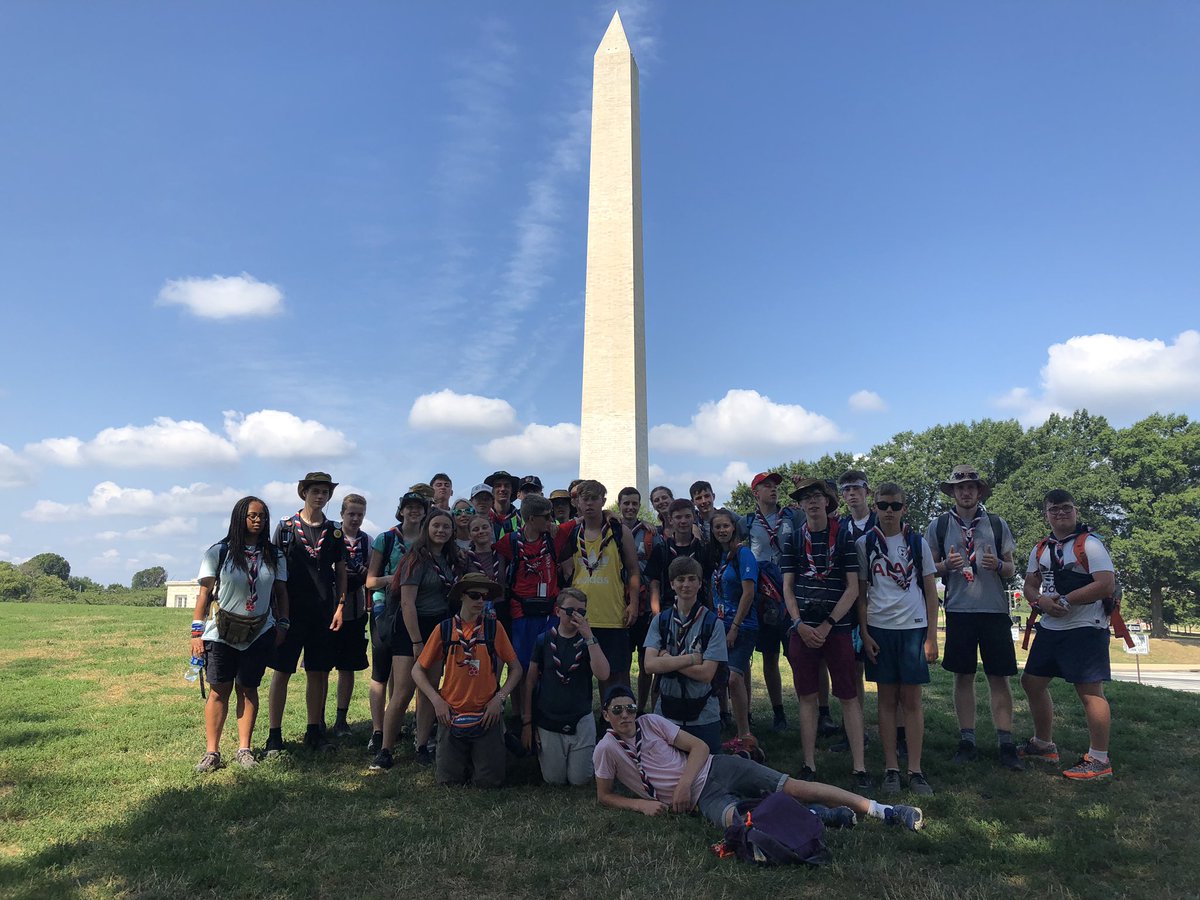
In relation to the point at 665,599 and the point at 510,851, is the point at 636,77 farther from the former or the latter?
the point at 510,851

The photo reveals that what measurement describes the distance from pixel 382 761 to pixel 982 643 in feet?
15.0

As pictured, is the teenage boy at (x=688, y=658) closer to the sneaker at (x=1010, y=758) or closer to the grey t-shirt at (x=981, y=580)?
the grey t-shirt at (x=981, y=580)

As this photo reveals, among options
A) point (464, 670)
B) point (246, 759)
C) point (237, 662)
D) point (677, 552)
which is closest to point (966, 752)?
point (677, 552)

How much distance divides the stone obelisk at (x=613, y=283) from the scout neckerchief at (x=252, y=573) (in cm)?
2084

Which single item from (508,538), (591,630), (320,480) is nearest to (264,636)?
(320,480)

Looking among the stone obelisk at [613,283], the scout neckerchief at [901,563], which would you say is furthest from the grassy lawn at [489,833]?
the stone obelisk at [613,283]

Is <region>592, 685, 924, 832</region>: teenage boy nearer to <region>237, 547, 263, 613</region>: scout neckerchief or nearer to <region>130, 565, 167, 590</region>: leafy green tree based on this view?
<region>237, 547, 263, 613</region>: scout neckerchief

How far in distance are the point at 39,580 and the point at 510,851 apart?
4107 centimetres

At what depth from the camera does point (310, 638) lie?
615 centimetres

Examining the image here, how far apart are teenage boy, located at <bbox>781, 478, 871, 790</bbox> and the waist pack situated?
3926 millimetres

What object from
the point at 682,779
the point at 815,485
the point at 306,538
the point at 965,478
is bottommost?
the point at 682,779

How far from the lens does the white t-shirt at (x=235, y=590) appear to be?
559 centimetres

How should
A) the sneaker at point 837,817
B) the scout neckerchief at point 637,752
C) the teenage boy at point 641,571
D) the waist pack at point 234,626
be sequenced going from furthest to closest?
the teenage boy at point 641,571
the waist pack at point 234,626
the scout neckerchief at point 637,752
the sneaker at point 837,817

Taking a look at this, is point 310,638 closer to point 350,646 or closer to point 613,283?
point 350,646
